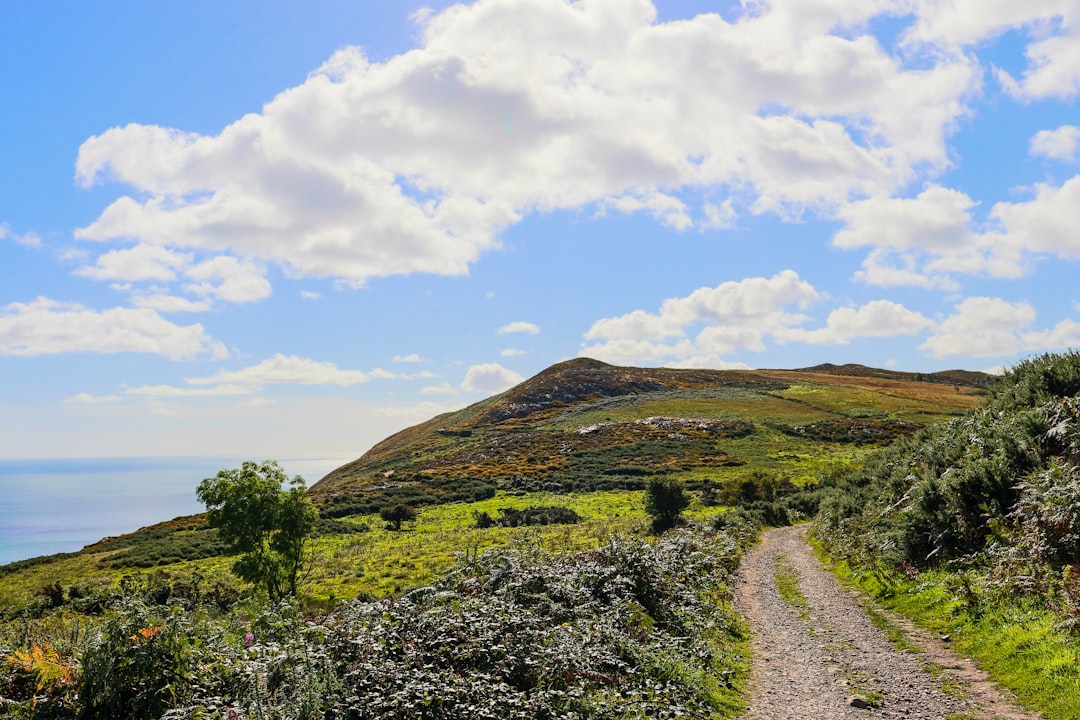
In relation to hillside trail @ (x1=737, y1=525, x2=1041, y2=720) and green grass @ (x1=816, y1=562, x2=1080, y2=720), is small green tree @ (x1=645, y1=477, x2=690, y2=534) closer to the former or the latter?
hillside trail @ (x1=737, y1=525, x2=1041, y2=720)

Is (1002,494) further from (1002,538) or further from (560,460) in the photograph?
(560,460)

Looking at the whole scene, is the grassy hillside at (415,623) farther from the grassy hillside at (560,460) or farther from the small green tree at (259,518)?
the small green tree at (259,518)

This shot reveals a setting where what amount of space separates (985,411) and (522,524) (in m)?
36.7

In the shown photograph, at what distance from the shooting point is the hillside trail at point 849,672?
8750 millimetres

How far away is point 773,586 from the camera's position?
20.4 meters

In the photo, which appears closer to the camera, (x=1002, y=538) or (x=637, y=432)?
(x=1002, y=538)

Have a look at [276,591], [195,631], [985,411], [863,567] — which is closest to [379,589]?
[276,591]

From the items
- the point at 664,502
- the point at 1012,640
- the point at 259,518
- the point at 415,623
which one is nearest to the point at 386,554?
the point at 259,518

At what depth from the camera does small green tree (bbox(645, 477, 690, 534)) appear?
42875 millimetres

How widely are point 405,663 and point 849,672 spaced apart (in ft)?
25.1

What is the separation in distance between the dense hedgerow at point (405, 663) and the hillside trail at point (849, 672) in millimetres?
1026

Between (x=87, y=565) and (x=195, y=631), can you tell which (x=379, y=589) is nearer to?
(x=195, y=631)

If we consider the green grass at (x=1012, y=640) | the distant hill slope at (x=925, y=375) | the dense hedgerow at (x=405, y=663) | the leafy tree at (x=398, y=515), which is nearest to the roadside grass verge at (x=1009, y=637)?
the green grass at (x=1012, y=640)

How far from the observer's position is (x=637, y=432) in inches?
4291
